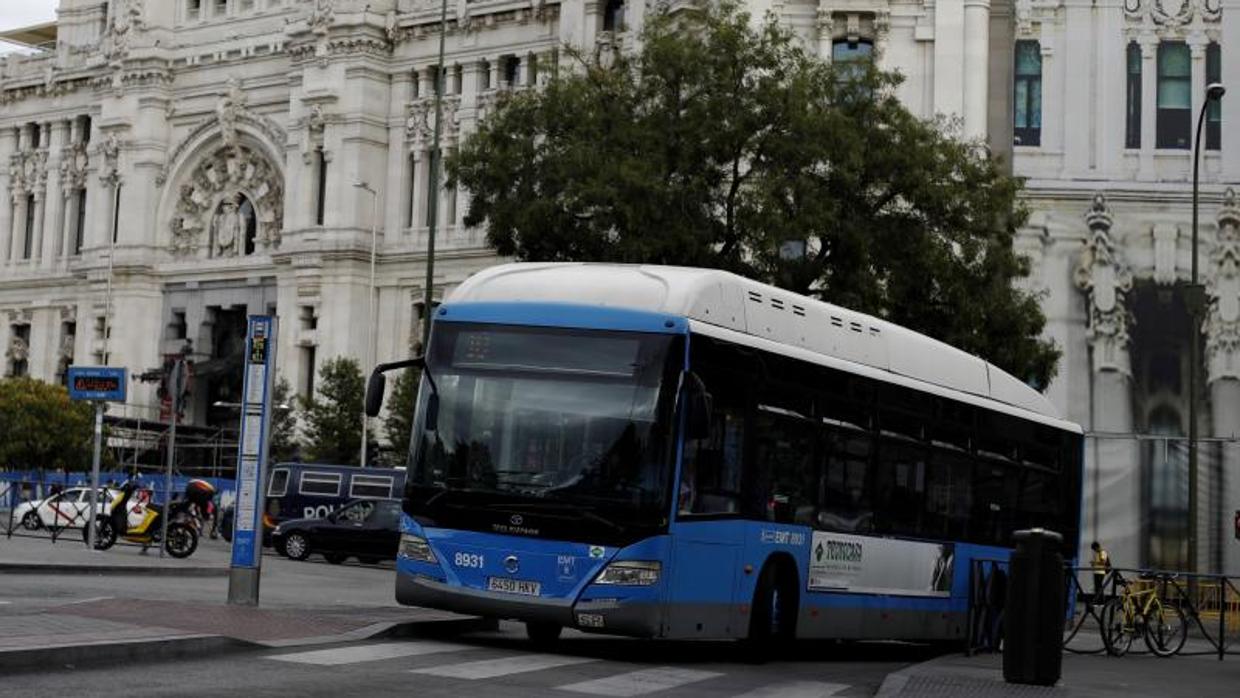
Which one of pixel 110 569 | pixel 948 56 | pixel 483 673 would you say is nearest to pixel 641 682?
pixel 483 673

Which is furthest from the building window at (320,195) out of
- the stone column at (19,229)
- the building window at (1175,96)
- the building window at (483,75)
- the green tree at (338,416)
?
the building window at (1175,96)

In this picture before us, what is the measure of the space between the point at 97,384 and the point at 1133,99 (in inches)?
1131

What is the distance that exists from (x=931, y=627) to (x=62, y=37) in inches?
2885

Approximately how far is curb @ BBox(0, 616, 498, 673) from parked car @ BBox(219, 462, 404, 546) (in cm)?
3183

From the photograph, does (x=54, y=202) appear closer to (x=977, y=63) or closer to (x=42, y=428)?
(x=42, y=428)

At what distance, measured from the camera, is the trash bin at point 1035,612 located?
56.3 ft

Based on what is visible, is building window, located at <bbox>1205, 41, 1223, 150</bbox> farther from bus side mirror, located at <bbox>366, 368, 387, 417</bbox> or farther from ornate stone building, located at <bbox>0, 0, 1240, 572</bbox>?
bus side mirror, located at <bbox>366, 368, 387, 417</bbox>

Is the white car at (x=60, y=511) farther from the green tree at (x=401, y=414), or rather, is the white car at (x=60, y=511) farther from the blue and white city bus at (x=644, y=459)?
the blue and white city bus at (x=644, y=459)

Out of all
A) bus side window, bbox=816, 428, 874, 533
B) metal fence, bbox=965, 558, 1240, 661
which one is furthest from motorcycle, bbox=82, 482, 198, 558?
bus side window, bbox=816, 428, 874, 533

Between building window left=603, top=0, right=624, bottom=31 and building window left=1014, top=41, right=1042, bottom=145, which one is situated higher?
building window left=603, top=0, right=624, bottom=31

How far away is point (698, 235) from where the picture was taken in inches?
1409

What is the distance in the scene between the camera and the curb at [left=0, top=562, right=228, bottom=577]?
2528 centimetres

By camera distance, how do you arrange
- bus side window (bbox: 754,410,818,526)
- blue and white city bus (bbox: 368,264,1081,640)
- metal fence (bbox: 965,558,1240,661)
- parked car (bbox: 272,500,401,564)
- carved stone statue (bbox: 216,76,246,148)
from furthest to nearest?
carved stone statue (bbox: 216,76,246,148), parked car (bbox: 272,500,401,564), metal fence (bbox: 965,558,1240,661), bus side window (bbox: 754,410,818,526), blue and white city bus (bbox: 368,264,1081,640)

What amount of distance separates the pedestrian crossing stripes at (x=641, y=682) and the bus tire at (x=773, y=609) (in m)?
1.36
